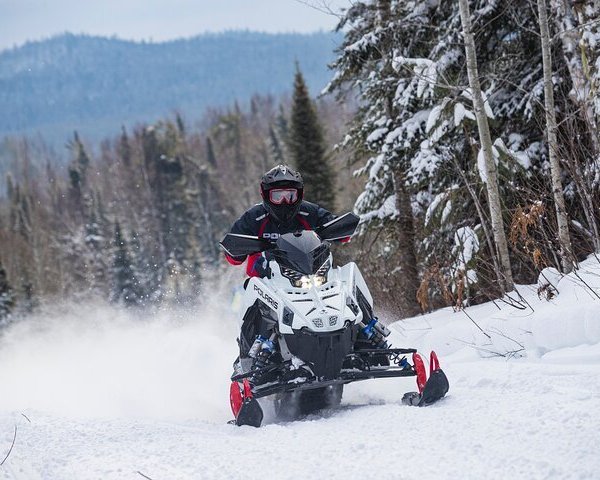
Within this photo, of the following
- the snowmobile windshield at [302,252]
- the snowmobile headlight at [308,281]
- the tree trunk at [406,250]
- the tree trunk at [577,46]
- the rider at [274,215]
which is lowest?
the tree trunk at [406,250]

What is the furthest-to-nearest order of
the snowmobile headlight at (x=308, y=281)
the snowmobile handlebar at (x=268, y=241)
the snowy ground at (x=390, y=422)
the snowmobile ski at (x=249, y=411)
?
the snowmobile handlebar at (x=268, y=241) < the snowmobile headlight at (x=308, y=281) < the snowmobile ski at (x=249, y=411) < the snowy ground at (x=390, y=422)

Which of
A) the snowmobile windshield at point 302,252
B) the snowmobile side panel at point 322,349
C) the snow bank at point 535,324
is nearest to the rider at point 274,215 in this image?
the snowmobile windshield at point 302,252

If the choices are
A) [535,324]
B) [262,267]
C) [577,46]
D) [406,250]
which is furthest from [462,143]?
[262,267]

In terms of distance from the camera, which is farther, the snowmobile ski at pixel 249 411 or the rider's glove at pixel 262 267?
the rider's glove at pixel 262 267

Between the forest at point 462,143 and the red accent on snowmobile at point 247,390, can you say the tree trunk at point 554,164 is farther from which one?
the red accent on snowmobile at point 247,390

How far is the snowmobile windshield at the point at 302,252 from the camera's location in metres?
5.52

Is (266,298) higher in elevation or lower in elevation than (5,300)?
higher

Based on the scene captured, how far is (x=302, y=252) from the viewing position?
555cm

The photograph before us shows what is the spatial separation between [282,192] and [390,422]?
8.18 feet

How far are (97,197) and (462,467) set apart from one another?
7027 cm

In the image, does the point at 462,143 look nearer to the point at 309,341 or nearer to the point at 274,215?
the point at 274,215

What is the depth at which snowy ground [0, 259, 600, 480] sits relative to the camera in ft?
11.9

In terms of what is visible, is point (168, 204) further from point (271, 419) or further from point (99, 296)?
point (271, 419)

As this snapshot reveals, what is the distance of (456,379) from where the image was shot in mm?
5484
